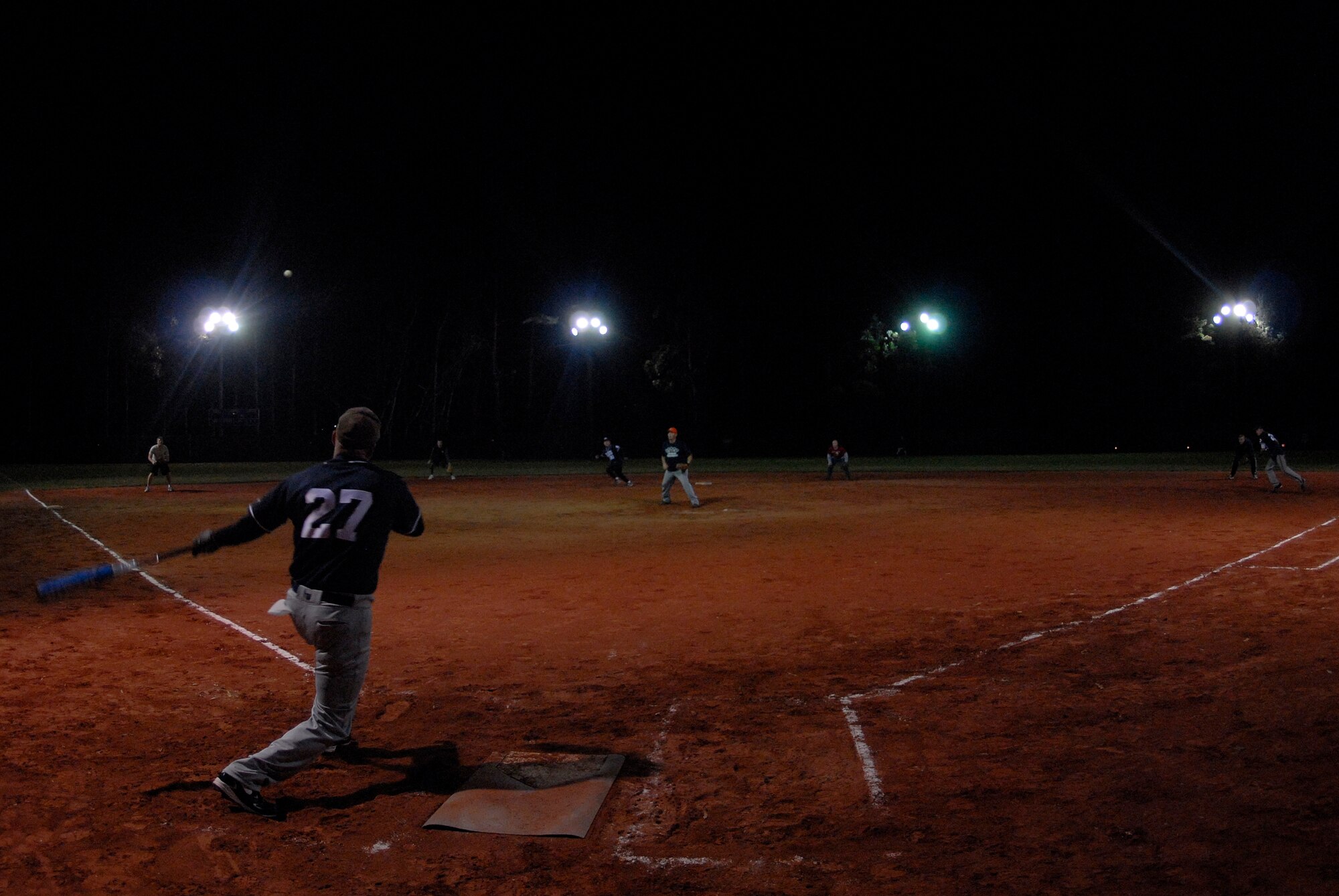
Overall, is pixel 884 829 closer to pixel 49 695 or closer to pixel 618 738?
pixel 618 738

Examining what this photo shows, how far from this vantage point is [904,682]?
774cm

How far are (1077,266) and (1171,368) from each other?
11155 mm

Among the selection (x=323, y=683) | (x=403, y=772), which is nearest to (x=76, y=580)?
(x=323, y=683)

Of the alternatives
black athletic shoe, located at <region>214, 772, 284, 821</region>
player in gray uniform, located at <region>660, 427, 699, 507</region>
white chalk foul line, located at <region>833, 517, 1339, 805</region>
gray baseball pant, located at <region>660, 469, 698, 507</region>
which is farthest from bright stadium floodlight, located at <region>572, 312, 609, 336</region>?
black athletic shoe, located at <region>214, 772, 284, 821</region>

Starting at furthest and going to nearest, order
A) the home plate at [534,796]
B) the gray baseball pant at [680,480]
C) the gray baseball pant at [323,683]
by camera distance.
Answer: the gray baseball pant at [680,480] < the gray baseball pant at [323,683] < the home plate at [534,796]

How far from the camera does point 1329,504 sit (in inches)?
897

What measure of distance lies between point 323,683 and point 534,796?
1349mm

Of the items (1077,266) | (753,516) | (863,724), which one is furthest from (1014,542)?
(1077,266)

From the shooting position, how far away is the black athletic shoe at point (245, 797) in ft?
16.8

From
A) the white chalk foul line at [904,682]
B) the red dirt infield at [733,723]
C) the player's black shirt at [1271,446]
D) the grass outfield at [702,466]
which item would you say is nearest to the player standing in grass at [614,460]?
the grass outfield at [702,466]

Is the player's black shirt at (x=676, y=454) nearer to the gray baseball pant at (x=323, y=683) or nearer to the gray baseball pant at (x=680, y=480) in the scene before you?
the gray baseball pant at (x=680, y=480)

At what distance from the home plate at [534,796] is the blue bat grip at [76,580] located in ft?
8.35

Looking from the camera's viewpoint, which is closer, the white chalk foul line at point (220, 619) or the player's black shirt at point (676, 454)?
the white chalk foul line at point (220, 619)

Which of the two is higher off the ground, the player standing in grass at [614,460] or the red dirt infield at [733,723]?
the player standing in grass at [614,460]
